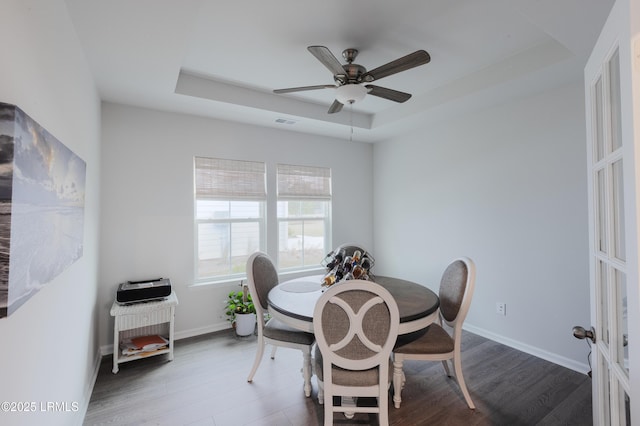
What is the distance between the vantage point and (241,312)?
3.29 m

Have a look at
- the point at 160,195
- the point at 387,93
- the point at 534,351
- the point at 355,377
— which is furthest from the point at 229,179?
the point at 534,351

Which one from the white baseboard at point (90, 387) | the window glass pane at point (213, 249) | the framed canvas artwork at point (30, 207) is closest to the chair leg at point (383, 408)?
the framed canvas artwork at point (30, 207)

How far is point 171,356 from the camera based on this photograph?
273cm

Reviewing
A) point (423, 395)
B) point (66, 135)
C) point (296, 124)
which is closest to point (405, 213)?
point (296, 124)

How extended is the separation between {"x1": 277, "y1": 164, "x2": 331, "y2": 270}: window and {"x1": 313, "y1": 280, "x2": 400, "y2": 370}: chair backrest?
2.35m

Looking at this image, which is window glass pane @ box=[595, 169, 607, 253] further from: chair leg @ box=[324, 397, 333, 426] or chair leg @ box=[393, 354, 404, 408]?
chair leg @ box=[324, 397, 333, 426]

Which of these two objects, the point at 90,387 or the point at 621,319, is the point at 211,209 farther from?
the point at 621,319

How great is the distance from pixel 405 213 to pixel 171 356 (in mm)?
3284

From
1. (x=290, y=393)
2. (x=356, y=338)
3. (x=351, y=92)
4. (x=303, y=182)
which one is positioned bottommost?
(x=290, y=393)

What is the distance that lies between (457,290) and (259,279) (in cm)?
156

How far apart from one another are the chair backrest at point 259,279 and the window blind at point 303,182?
1478 mm

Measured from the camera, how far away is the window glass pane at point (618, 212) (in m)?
0.94

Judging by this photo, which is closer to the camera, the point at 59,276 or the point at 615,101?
the point at 615,101

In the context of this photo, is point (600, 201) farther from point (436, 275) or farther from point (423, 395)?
point (436, 275)
